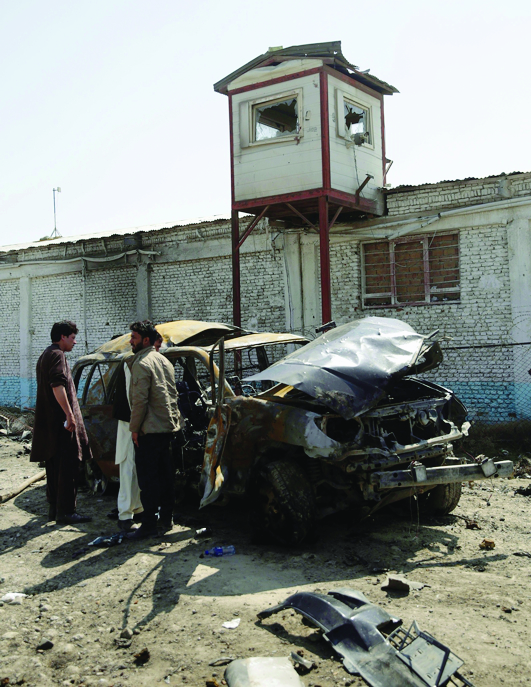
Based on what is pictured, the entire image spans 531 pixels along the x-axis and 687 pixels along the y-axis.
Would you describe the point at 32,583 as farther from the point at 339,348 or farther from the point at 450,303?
the point at 450,303

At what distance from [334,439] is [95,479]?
3.67 meters

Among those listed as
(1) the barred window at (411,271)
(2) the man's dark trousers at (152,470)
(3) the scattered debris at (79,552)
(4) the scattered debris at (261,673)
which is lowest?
(3) the scattered debris at (79,552)

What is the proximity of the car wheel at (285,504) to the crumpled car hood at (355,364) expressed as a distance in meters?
0.68

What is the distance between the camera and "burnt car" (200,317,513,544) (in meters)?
4.74

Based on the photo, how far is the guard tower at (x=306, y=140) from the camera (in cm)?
1055

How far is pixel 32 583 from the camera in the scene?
4.55 m

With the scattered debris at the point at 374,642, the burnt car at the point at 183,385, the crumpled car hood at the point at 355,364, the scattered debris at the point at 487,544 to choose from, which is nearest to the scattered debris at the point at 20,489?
the burnt car at the point at 183,385

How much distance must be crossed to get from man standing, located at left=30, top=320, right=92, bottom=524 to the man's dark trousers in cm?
96

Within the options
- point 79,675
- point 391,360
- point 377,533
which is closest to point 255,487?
point 377,533

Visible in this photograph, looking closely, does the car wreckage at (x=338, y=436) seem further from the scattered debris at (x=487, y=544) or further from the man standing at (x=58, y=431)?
the man standing at (x=58, y=431)

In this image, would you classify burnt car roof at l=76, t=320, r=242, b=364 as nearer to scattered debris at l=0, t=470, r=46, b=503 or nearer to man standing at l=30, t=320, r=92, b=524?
man standing at l=30, t=320, r=92, b=524

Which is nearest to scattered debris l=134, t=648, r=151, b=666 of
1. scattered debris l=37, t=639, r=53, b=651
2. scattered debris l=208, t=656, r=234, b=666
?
scattered debris l=208, t=656, r=234, b=666

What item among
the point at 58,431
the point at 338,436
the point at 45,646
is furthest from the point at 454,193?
the point at 45,646

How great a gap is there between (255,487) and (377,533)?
1149mm
